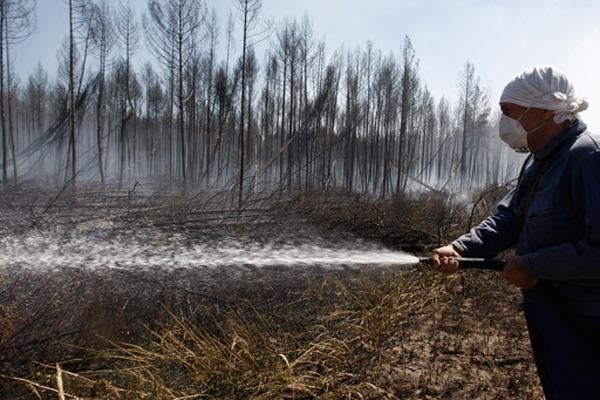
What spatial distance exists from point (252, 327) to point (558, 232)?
3.75 m

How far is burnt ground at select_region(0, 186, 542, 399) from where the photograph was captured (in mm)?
3438

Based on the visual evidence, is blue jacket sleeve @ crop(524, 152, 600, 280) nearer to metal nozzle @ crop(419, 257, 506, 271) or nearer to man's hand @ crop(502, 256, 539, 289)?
man's hand @ crop(502, 256, 539, 289)

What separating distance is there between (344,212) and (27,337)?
703cm

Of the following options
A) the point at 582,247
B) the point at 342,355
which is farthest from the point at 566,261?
the point at 342,355

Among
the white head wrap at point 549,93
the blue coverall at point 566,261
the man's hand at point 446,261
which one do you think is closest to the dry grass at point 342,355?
the man's hand at point 446,261

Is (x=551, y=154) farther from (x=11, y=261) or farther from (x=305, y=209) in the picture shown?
(x=305, y=209)

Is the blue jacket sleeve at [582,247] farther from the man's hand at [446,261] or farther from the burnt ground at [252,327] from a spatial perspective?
the burnt ground at [252,327]

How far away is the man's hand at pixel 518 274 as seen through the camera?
5.43 ft

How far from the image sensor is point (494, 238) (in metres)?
2.11

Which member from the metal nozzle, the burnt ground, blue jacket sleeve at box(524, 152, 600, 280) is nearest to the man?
blue jacket sleeve at box(524, 152, 600, 280)

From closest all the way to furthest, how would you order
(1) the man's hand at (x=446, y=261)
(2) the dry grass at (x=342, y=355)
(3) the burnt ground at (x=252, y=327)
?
1. (1) the man's hand at (x=446, y=261)
2. (2) the dry grass at (x=342, y=355)
3. (3) the burnt ground at (x=252, y=327)

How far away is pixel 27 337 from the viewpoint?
4.26 metres

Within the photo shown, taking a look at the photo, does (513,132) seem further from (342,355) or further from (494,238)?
(342,355)

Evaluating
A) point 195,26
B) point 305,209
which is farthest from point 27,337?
point 195,26
